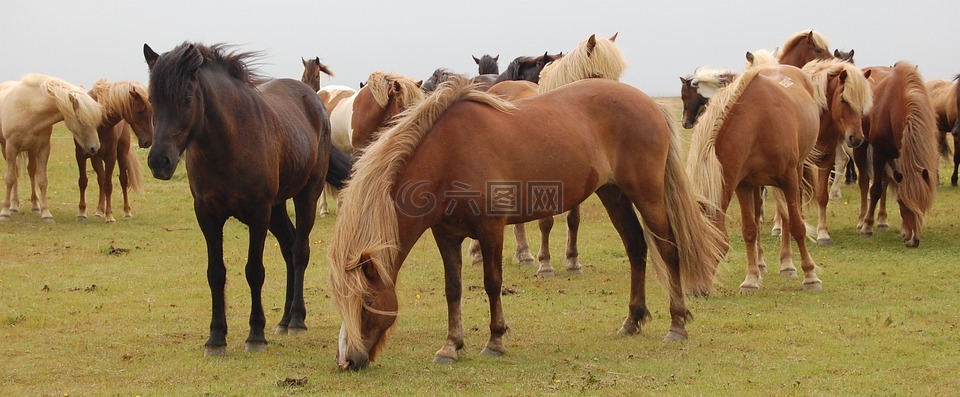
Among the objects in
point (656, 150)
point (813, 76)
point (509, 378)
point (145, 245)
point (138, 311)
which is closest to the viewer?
point (509, 378)

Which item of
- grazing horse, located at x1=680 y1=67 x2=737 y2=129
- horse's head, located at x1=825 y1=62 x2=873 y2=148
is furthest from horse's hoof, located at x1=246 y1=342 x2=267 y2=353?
horse's head, located at x1=825 y1=62 x2=873 y2=148

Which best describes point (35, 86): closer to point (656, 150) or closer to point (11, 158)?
point (11, 158)

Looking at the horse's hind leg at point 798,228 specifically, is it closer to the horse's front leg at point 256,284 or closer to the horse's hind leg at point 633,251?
the horse's hind leg at point 633,251

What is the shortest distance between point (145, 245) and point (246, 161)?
6613 mm

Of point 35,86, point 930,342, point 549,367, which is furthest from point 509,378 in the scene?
point 35,86

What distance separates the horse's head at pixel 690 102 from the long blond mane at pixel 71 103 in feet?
25.4

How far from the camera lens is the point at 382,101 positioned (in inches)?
428

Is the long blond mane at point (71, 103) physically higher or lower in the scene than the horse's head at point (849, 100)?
lower

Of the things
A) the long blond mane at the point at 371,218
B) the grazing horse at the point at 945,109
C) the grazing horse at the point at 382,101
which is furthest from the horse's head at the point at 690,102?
the long blond mane at the point at 371,218

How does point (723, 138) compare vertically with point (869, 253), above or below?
above

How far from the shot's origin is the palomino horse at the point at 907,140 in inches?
424

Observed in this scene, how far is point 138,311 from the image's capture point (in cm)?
779

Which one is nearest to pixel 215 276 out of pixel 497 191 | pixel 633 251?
pixel 497 191

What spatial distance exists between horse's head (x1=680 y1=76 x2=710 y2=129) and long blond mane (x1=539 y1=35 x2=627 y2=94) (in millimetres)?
1364
